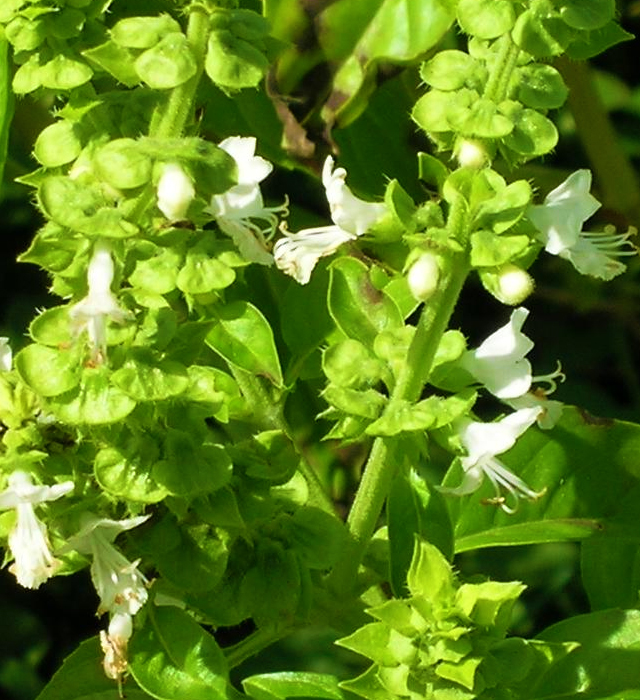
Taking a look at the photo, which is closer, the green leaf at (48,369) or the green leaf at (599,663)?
the green leaf at (48,369)

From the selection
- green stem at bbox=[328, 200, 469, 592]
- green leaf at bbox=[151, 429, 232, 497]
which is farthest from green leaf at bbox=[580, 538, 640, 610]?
green leaf at bbox=[151, 429, 232, 497]

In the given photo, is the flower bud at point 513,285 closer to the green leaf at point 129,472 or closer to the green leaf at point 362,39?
the green leaf at point 129,472

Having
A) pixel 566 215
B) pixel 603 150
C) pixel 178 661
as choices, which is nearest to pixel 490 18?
pixel 566 215

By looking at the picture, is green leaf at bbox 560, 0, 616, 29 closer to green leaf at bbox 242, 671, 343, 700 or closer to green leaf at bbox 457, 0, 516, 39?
green leaf at bbox 457, 0, 516, 39

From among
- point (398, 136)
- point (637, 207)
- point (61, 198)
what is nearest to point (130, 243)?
point (61, 198)

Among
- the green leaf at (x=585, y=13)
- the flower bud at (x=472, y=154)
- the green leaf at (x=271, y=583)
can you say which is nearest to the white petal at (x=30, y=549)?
the green leaf at (x=271, y=583)

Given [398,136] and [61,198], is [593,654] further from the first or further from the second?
[398,136]
